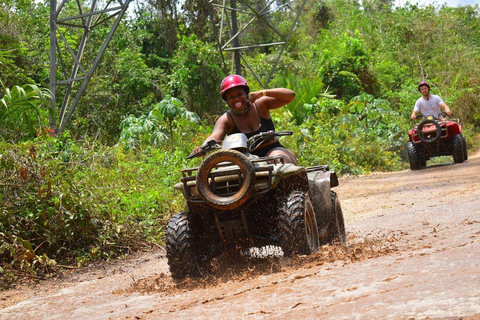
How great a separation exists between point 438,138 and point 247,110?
9113 millimetres

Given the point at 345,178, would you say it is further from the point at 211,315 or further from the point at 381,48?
the point at 381,48

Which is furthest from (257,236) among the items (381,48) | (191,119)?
(381,48)

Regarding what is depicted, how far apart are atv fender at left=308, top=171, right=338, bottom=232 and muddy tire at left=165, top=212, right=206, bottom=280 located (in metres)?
1.35

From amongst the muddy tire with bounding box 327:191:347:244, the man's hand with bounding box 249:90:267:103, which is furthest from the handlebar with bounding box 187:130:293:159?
the muddy tire with bounding box 327:191:347:244

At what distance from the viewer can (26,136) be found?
894 centimetres

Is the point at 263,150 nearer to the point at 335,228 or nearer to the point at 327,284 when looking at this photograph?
the point at 335,228

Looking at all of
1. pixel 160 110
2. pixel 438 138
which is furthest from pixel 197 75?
pixel 438 138

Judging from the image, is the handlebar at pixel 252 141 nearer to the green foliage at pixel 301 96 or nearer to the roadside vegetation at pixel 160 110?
the roadside vegetation at pixel 160 110

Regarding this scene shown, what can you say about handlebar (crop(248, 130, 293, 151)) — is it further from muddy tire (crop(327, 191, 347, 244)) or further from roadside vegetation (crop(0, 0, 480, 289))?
roadside vegetation (crop(0, 0, 480, 289))

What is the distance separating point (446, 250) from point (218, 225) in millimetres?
1767

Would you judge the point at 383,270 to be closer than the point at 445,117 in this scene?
Yes

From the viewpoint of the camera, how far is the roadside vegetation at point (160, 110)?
24.8 feet

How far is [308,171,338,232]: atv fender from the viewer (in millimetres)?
6401

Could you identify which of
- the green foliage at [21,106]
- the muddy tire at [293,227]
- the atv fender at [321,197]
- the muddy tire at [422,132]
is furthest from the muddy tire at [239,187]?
the muddy tire at [422,132]
